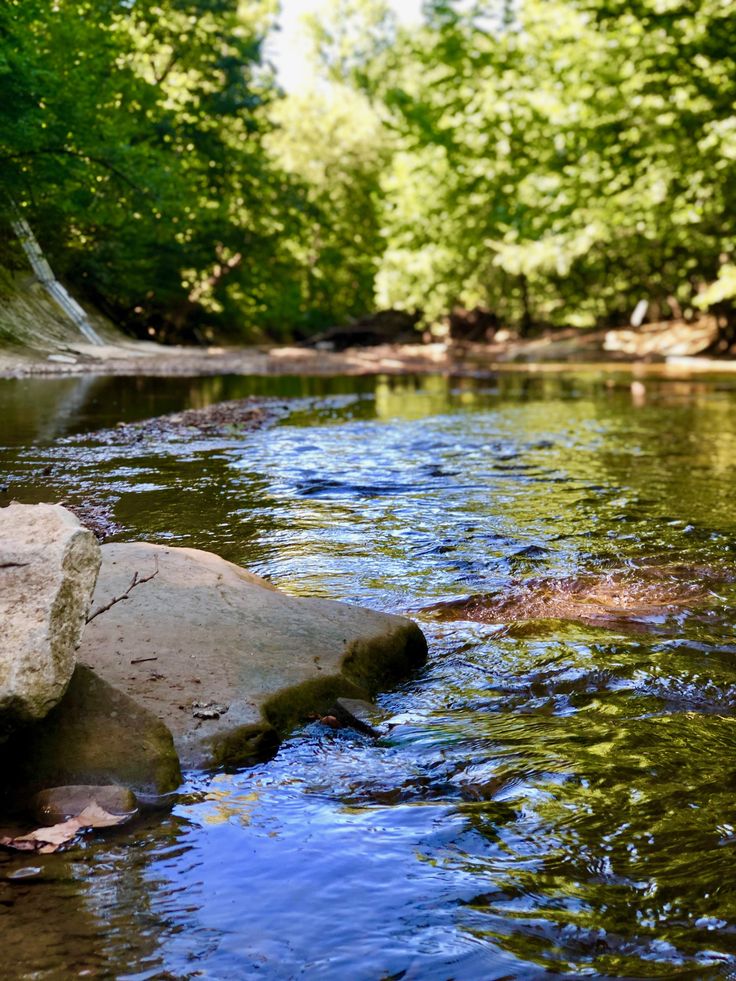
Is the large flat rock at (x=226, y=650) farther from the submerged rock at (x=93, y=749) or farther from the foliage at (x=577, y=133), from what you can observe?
the foliage at (x=577, y=133)

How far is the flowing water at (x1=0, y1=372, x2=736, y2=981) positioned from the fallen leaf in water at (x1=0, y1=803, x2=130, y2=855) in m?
0.06

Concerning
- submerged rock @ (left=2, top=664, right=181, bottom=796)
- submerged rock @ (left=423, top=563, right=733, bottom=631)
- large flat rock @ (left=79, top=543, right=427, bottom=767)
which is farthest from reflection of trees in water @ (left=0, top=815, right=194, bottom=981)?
submerged rock @ (left=423, top=563, right=733, bottom=631)

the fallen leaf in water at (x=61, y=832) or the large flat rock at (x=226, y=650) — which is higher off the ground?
the large flat rock at (x=226, y=650)

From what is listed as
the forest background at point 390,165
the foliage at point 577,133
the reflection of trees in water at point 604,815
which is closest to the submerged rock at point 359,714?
the reflection of trees in water at point 604,815

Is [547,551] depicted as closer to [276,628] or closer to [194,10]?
[276,628]

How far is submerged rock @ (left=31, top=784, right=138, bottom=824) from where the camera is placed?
9.87ft

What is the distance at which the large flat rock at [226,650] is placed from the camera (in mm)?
3580

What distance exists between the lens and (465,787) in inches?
129

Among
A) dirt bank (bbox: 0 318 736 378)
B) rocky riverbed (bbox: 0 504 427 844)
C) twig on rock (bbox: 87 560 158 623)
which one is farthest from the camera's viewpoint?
dirt bank (bbox: 0 318 736 378)

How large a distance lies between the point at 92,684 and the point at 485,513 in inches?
195

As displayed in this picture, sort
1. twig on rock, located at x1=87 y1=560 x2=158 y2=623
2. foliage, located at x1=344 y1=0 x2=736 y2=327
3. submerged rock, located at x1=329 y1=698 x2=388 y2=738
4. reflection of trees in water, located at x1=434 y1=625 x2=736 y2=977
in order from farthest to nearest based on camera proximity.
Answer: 1. foliage, located at x1=344 y1=0 x2=736 y2=327
2. twig on rock, located at x1=87 y1=560 x2=158 y2=623
3. submerged rock, located at x1=329 y1=698 x2=388 y2=738
4. reflection of trees in water, located at x1=434 y1=625 x2=736 y2=977

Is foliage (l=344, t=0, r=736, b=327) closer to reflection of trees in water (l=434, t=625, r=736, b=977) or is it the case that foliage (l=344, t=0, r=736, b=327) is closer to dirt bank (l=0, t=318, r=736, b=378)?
dirt bank (l=0, t=318, r=736, b=378)

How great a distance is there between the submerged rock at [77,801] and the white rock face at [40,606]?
0.81 feet

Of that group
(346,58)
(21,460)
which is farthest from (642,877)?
(346,58)
